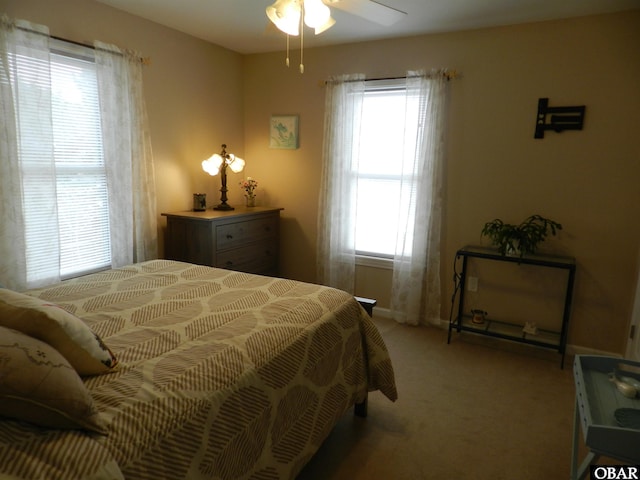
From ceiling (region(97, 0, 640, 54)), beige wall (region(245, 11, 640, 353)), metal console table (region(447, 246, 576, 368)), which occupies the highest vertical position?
ceiling (region(97, 0, 640, 54))

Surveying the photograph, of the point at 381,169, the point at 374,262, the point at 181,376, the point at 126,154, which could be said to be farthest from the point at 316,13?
the point at 374,262

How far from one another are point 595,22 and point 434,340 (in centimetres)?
259

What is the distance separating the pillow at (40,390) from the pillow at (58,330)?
107 mm

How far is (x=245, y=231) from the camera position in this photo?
3.78 m

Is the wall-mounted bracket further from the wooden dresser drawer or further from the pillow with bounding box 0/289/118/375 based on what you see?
the pillow with bounding box 0/289/118/375

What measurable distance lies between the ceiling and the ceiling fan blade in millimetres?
186

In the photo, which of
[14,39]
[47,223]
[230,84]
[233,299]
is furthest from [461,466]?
[230,84]

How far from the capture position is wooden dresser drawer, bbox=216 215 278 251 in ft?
11.4

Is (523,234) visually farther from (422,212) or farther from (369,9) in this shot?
(369,9)

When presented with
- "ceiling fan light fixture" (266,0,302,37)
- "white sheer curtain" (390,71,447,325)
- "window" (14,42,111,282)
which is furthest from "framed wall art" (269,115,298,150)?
"ceiling fan light fixture" (266,0,302,37)

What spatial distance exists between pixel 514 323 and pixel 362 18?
2601mm

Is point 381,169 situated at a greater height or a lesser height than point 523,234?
greater

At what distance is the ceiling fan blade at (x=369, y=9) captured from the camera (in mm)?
2037

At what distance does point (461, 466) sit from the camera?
1985mm
